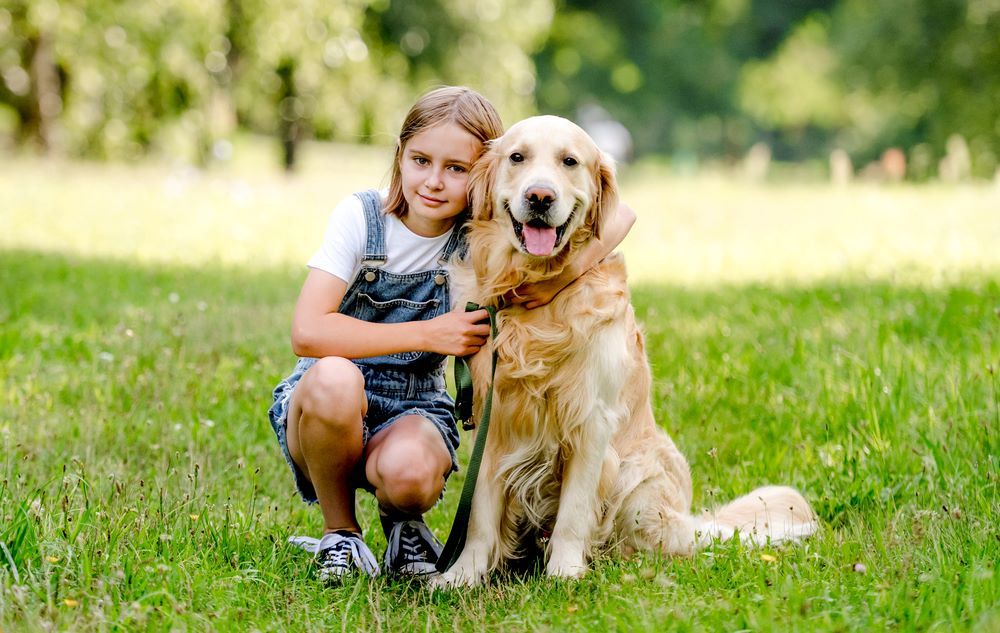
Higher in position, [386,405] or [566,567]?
[386,405]

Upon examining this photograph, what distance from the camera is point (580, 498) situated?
326 cm

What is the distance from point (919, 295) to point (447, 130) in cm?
384

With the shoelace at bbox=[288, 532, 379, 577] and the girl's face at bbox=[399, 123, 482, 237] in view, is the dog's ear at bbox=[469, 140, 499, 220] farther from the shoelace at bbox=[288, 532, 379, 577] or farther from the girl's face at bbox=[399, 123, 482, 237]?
the shoelace at bbox=[288, 532, 379, 577]

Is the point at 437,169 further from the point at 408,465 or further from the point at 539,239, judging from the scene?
the point at 408,465

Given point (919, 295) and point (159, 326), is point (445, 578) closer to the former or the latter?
point (159, 326)

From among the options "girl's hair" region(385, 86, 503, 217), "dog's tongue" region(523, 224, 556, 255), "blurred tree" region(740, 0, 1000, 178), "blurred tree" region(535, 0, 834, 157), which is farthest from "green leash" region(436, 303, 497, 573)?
"blurred tree" region(535, 0, 834, 157)

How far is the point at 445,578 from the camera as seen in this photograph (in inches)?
127

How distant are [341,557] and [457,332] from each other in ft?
2.62

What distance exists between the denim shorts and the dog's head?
0.63 metres

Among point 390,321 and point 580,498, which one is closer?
point 580,498

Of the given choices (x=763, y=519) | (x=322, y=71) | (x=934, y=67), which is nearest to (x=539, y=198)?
(x=763, y=519)

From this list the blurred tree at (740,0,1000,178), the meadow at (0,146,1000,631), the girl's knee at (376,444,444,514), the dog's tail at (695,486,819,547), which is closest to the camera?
the meadow at (0,146,1000,631)

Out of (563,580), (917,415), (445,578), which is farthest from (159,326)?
(917,415)

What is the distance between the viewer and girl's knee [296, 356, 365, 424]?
10.1 ft
